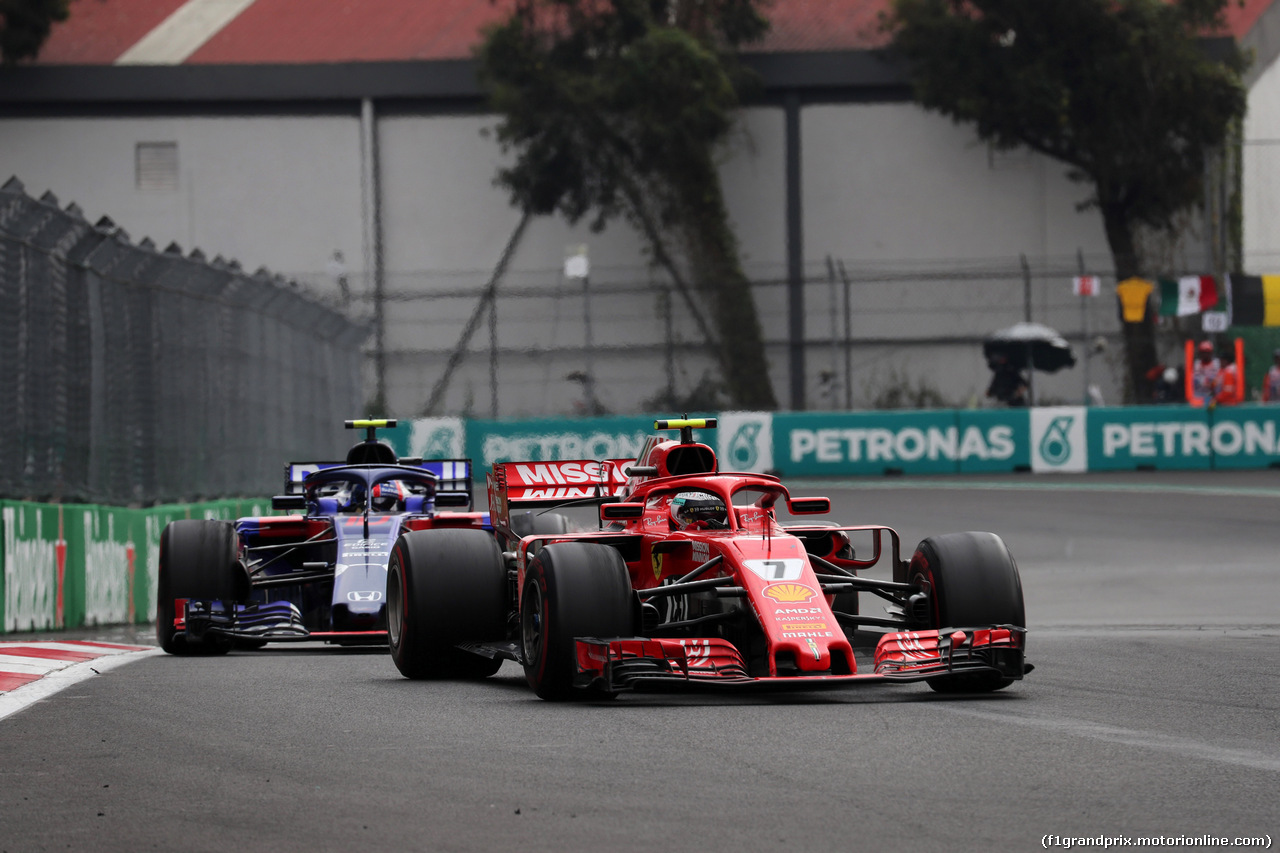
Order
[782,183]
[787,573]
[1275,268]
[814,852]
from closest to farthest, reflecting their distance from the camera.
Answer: [814,852] → [787,573] → [1275,268] → [782,183]

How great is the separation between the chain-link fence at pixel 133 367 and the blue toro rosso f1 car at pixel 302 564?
1.52 m

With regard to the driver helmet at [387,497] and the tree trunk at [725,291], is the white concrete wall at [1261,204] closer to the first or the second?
the tree trunk at [725,291]

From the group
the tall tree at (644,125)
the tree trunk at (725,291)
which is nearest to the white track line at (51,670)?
the tree trunk at (725,291)

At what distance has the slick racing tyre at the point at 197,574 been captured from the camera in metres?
11.4

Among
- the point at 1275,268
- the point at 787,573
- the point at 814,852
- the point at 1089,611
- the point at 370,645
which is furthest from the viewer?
the point at 1275,268

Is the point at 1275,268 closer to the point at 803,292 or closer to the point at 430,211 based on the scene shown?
the point at 803,292

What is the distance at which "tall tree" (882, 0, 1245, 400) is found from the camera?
33.2 meters

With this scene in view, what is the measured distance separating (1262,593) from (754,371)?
63.9ft

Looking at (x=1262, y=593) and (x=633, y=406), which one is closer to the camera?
(x=1262, y=593)

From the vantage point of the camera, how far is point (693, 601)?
8688 millimetres

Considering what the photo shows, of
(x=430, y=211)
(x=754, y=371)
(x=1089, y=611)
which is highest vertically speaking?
(x=430, y=211)

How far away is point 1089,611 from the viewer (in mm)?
14461

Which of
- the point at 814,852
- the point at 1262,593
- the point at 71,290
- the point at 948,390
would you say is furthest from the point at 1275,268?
the point at 814,852

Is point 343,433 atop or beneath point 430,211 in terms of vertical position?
beneath
